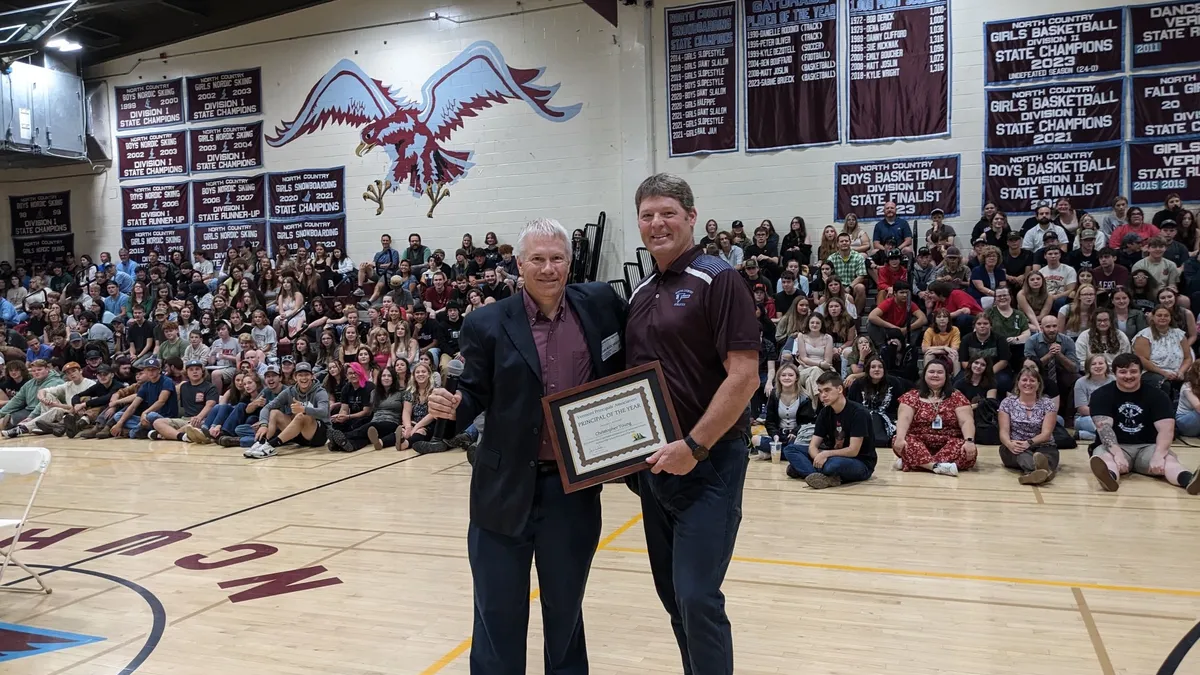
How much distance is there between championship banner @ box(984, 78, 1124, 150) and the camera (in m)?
11.8

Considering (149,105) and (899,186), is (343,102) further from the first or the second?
(899,186)

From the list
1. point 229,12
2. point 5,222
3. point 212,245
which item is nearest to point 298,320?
point 212,245

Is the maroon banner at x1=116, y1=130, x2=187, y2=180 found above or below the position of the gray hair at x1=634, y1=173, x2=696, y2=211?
above

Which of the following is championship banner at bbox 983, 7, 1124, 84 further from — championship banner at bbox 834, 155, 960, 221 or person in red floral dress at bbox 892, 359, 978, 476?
person in red floral dress at bbox 892, 359, 978, 476

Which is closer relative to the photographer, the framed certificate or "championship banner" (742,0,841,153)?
the framed certificate

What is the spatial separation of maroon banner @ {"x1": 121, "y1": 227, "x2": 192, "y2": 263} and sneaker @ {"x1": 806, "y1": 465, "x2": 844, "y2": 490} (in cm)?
1490

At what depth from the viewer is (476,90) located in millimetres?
15273

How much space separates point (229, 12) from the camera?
55.5 feet

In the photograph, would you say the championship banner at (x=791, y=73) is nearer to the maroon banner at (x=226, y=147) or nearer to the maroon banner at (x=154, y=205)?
the maroon banner at (x=226, y=147)

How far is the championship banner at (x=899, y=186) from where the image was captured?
1253cm

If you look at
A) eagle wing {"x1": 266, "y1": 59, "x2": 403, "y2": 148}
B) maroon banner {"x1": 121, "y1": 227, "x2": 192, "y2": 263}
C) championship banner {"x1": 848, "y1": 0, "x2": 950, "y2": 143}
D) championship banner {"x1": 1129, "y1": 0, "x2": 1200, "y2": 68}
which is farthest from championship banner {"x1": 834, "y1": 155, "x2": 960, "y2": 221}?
maroon banner {"x1": 121, "y1": 227, "x2": 192, "y2": 263}

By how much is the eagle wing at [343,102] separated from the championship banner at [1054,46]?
10034 millimetres

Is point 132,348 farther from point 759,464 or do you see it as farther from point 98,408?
point 759,464

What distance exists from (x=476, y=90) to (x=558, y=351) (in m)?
13.6
